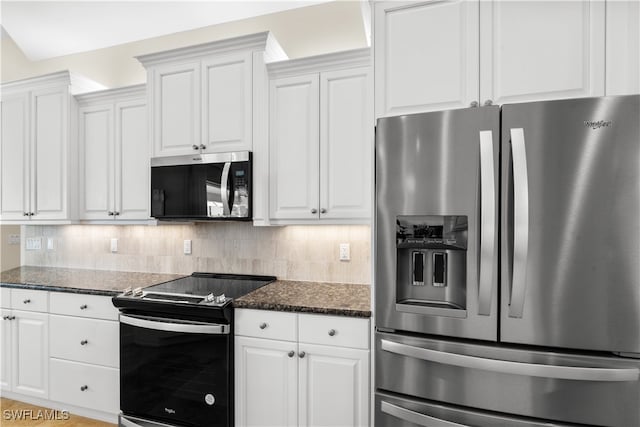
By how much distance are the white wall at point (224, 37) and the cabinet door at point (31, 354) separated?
6.52 ft

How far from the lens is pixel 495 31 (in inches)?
61.8

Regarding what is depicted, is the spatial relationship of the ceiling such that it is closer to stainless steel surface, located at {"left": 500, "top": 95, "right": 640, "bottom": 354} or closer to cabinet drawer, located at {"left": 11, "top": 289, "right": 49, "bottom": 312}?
stainless steel surface, located at {"left": 500, "top": 95, "right": 640, "bottom": 354}

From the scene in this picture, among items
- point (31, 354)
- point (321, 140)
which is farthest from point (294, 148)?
point (31, 354)

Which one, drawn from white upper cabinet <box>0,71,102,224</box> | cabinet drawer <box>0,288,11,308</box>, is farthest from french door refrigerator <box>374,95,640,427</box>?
cabinet drawer <box>0,288,11,308</box>

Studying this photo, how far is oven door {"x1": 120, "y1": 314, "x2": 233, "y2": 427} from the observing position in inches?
77.3

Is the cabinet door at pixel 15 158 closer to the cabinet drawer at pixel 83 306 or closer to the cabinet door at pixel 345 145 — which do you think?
the cabinet drawer at pixel 83 306

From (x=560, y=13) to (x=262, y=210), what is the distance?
5.76 ft

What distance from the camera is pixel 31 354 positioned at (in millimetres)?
2588

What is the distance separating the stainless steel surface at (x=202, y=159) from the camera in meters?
2.27

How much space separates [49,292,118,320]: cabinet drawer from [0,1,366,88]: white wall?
181 cm

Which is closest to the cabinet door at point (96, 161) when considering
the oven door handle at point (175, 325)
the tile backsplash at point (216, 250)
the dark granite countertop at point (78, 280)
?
the tile backsplash at point (216, 250)

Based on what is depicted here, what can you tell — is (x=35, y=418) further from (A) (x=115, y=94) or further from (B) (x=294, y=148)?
(B) (x=294, y=148)

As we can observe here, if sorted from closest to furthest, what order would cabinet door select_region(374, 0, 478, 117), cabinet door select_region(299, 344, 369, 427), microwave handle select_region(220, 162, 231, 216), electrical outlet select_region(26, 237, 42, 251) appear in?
1. cabinet door select_region(374, 0, 478, 117)
2. cabinet door select_region(299, 344, 369, 427)
3. microwave handle select_region(220, 162, 231, 216)
4. electrical outlet select_region(26, 237, 42, 251)

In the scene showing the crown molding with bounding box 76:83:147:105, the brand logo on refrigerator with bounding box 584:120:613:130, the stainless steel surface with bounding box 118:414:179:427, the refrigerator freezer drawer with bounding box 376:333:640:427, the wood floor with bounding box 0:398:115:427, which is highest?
the crown molding with bounding box 76:83:147:105
